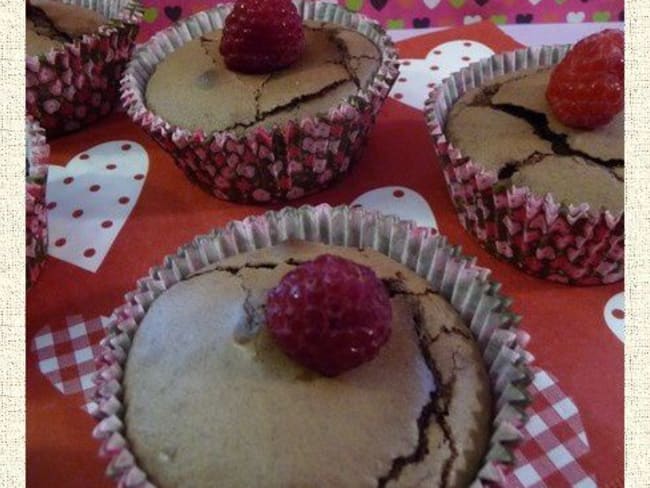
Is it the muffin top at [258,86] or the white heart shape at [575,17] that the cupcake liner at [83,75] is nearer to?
the muffin top at [258,86]

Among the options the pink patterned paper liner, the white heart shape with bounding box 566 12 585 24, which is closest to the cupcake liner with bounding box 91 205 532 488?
the pink patterned paper liner

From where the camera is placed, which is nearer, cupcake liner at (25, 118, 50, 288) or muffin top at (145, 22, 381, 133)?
cupcake liner at (25, 118, 50, 288)

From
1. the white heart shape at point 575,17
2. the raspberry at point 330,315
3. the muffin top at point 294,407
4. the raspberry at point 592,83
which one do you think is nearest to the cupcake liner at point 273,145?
the raspberry at point 592,83

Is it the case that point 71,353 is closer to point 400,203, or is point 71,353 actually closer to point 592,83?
point 400,203

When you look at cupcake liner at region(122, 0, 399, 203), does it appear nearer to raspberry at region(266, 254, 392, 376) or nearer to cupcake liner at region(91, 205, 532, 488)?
cupcake liner at region(91, 205, 532, 488)

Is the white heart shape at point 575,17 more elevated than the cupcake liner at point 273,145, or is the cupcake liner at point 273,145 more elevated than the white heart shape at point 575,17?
the white heart shape at point 575,17

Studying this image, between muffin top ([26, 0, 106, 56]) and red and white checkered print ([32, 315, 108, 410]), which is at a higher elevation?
muffin top ([26, 0, 106, 56])

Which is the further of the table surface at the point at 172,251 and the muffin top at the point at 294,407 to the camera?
the table surface at the point at 172,251
